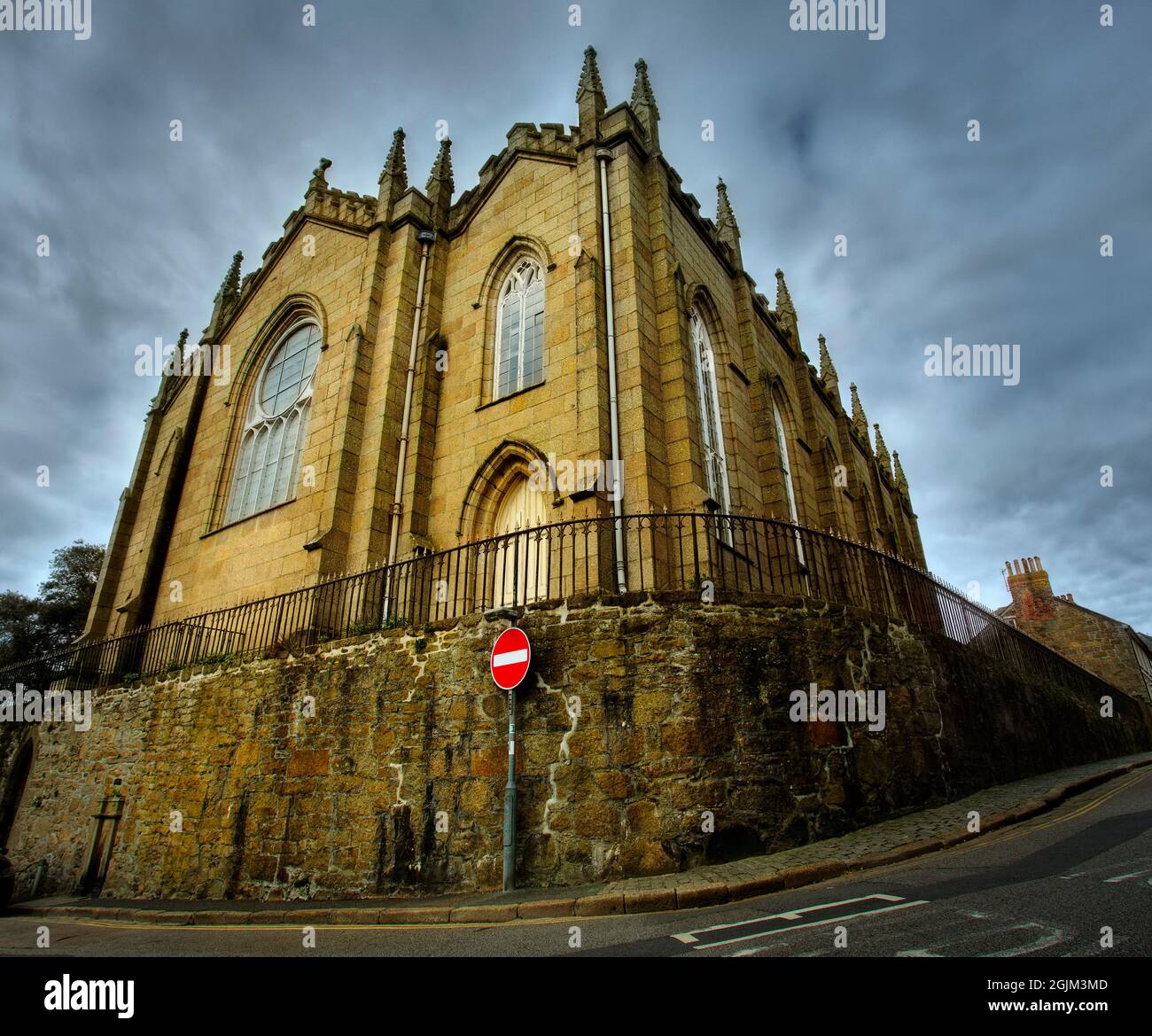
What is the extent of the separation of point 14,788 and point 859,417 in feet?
109

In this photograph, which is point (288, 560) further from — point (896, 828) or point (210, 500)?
point (896, 828)

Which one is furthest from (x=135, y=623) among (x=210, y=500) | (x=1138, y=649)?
(x=1138, y=649)

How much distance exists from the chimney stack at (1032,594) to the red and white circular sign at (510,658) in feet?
116

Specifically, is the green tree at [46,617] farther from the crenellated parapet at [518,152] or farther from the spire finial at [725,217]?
the spire finial at [725,217]

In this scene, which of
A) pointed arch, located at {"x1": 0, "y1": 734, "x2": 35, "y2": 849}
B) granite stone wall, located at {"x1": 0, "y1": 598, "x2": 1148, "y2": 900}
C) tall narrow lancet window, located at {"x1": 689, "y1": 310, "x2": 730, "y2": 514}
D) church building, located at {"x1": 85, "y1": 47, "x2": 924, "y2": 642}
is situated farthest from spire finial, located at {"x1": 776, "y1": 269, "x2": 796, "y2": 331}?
pointed arch, located at {"x1": 0, "y1": 734, "x2": 35, "y2": 849}

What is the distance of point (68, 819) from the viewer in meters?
12.5

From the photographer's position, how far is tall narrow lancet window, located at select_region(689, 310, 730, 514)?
43.5 feet

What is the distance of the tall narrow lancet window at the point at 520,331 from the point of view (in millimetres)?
13672

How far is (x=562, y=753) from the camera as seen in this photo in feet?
23.7

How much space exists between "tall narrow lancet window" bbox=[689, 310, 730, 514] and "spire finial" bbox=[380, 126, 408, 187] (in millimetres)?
9326

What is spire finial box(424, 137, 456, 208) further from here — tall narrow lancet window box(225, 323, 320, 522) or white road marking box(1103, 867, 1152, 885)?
white road marking box(1103, 867, 1152, 885)
